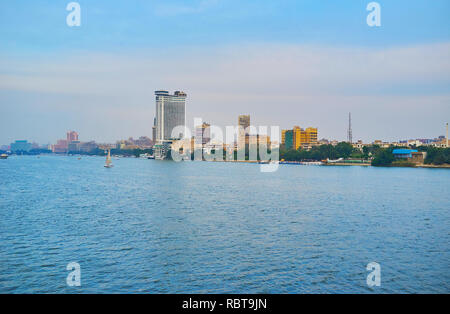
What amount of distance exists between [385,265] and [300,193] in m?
28.6

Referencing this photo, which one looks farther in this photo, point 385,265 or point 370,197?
point 370,197

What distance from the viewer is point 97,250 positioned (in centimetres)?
1925

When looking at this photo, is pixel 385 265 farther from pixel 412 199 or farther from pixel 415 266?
pixel 412 199

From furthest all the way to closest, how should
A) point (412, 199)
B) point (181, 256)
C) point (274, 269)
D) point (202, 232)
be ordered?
point (412, 199) → point (202, 232) → point (181, 256) → point (274, 269)

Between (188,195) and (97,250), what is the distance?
77.8 ft

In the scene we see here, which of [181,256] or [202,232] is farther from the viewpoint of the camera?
[202,232]

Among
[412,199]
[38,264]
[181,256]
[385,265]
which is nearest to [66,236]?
[38,264]

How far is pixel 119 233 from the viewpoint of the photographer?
23.0 meters

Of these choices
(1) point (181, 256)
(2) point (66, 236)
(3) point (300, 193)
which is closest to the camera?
(1) point (181, 256)

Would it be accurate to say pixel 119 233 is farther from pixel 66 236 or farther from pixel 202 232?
pixel 202 232
